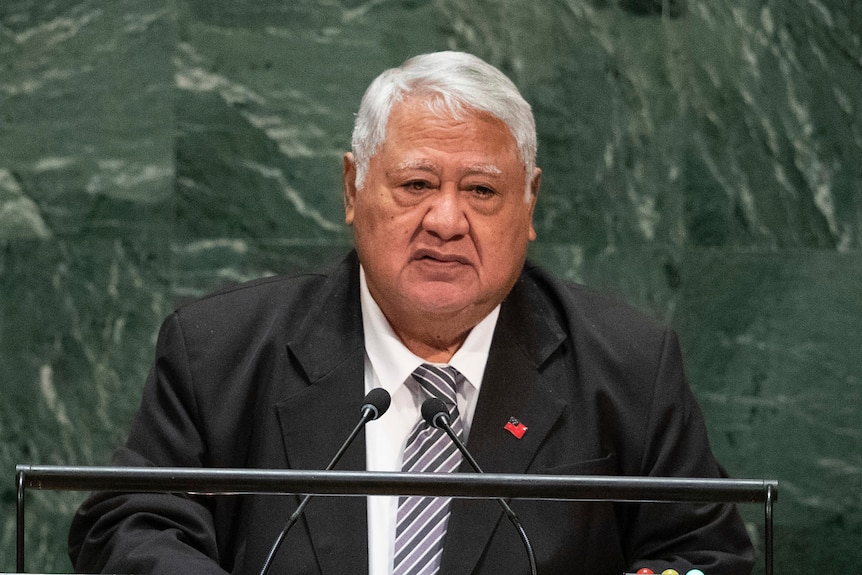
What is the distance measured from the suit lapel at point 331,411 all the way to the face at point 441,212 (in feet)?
0.46

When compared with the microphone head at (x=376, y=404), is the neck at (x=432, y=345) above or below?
below

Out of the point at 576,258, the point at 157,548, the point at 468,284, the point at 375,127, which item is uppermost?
the point at 375,127

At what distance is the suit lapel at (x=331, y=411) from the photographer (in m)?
2.35

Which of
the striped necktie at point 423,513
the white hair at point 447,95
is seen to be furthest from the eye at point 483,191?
the striped necktie at point 423,513

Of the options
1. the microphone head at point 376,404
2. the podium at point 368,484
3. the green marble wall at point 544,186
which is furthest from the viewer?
the green marble wall at point 544,186

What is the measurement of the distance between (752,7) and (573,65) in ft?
1.79

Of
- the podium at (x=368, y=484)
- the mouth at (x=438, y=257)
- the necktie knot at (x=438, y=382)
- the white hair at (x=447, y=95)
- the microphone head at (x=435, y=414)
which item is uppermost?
the white hair at (x=447, y=95)

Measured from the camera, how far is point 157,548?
7.09 feet

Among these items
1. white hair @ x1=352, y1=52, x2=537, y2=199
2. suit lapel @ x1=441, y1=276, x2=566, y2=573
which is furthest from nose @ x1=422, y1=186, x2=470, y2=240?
suit lapel @ x1=441, y1=276, x2=566, y2=573

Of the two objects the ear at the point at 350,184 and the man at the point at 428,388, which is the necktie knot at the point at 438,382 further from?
the ear at the point at 350,184

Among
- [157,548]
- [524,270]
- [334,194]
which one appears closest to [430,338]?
[524,270]

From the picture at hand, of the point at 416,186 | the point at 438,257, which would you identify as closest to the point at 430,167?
the point at 416,186

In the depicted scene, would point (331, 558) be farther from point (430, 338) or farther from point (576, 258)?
point (576, 258)

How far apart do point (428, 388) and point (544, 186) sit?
1129mm
